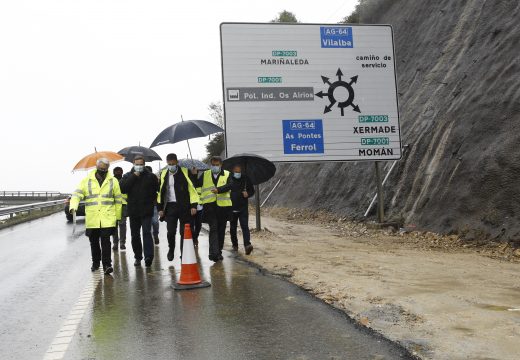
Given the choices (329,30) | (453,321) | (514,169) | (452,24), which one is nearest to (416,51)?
(452,24)

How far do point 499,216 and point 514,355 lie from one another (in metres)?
7.64

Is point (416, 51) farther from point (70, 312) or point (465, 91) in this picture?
point (70, 312)

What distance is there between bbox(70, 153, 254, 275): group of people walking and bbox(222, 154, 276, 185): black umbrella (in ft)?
1.78

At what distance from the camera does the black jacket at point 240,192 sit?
10.6 metres

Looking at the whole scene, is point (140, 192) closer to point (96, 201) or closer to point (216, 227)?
point (96, 201)

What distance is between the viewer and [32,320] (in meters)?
5.57

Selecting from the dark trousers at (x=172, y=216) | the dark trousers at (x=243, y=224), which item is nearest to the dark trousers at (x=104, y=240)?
the dark trousers at (x=172, y=216)

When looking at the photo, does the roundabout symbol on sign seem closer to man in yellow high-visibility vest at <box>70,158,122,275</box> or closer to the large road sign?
the large road sign

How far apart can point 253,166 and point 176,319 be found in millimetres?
6168

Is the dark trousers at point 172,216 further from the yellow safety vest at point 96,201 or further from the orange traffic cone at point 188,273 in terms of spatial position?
the orange traffic cone at point 188,273

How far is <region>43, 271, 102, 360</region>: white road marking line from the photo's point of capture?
4.36 meters

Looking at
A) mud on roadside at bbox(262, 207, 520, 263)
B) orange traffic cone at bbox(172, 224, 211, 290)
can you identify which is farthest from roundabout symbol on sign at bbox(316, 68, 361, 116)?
orange traffic cone at bbox(172, 224, 211, 290)

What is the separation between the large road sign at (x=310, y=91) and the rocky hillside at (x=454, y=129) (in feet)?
5.26

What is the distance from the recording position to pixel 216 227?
31.2 feet
